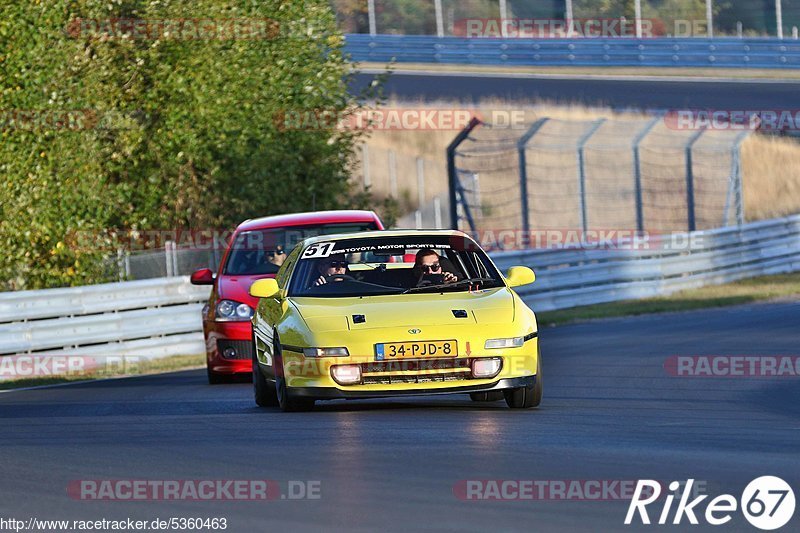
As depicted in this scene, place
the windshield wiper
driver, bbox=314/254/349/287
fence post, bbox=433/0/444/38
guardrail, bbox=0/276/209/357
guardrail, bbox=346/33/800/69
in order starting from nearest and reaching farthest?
1. the windshield wiper
2. driver, bbox=314/254/349/287
3. guardrail, bbox=0/276/209/357
4. guardrail, bbox=346/33/800/69
5. fence post, bbox=433/0/444/38

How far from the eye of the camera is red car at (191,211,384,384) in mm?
16156

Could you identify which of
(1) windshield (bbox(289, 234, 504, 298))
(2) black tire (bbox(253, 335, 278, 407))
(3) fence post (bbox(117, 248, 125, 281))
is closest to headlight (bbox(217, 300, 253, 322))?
(2) black tire (bbox(253, 335, 278, 407))

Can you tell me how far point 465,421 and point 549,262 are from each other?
49.4 feet

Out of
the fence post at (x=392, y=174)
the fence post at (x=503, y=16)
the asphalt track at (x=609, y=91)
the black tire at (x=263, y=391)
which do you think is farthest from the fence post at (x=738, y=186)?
the black tire at (x=263, y=391)

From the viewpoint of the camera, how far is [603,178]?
38.8m

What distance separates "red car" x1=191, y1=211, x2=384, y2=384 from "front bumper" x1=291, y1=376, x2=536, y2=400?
467 centimetres

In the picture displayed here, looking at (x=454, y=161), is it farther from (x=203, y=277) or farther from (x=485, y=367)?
(x=485, y=367)

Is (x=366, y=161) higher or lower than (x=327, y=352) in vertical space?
lower

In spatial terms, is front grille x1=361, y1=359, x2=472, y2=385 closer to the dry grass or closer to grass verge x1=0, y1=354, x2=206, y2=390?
grass verge x1=0, y1=354, x2=206, y2=390

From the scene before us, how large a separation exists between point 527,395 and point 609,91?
3274cm

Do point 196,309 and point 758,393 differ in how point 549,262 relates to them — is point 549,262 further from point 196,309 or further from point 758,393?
point 758,393

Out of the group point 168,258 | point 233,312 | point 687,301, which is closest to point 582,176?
point 687,301

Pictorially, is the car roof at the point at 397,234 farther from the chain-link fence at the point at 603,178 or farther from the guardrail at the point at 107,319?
the chain-link fence at the point at 603,178

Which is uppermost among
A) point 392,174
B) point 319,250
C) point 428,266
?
point 319,250
